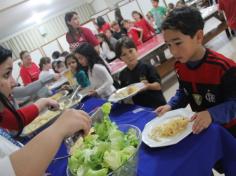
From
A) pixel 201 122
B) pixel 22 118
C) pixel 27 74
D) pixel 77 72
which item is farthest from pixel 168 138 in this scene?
pixel 27 74

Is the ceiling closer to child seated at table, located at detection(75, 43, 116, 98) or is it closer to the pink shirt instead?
the pink shirt

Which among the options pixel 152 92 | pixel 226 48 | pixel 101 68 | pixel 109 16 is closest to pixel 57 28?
pixel 109 16

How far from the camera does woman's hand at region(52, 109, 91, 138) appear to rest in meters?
0.66

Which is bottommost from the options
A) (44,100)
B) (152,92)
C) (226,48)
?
(226,48)

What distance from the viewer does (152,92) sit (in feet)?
6.41

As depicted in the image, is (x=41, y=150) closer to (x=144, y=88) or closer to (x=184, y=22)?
(x=184, y=22)

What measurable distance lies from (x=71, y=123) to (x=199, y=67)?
777 mm

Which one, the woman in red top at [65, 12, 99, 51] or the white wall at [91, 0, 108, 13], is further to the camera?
the white wall at [91, 0, 108, 13]

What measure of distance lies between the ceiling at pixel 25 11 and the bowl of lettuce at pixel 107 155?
19.2 ft

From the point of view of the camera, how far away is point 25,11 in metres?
7.87

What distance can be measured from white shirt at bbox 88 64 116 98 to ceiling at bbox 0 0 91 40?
430 cm

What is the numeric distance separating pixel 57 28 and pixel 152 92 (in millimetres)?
10857

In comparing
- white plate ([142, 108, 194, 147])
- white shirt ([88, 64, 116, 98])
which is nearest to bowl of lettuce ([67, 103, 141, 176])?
white plate ([142, 108, 194, 147])

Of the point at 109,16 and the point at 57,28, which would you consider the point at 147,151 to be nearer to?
A: the point at 109,16
